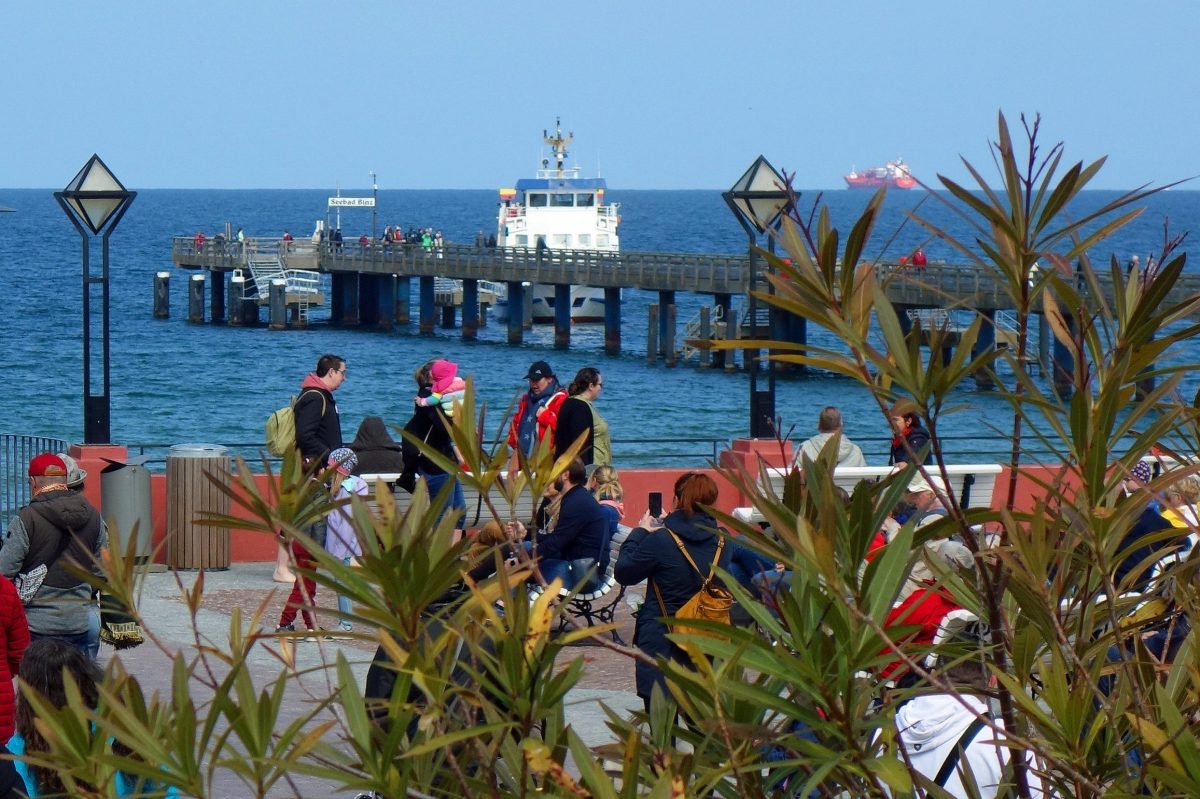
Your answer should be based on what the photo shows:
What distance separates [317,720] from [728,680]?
13.0ft

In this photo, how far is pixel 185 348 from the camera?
6388 cm

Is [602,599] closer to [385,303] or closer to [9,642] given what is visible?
[9,642]

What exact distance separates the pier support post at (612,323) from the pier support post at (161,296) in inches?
945

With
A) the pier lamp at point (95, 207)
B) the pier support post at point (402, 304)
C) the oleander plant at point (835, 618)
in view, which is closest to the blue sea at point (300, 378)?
the pier support post at point (402, 304)

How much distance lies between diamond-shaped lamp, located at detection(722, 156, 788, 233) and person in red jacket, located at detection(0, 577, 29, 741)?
722 cm

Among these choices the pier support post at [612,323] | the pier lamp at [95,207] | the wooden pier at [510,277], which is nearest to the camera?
the pier lamp at [95,207]

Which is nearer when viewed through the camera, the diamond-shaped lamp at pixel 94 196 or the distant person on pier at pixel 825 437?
the distant person on pier at pixel 825 437

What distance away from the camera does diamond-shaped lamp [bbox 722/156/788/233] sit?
39.4 ft

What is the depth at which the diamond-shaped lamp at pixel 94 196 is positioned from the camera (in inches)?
463

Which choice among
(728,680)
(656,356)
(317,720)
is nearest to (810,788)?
A: (728,680)

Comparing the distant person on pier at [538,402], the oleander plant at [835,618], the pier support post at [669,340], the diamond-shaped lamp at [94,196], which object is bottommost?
the pier support post at [669,340]

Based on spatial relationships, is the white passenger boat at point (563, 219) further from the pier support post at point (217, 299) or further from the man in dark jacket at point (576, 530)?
the man in dark jacket at point (576, 530)

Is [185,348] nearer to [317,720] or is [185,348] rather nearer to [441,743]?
[317,720]

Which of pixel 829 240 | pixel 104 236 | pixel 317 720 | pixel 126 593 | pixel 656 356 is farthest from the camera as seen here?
pixel 656 356
